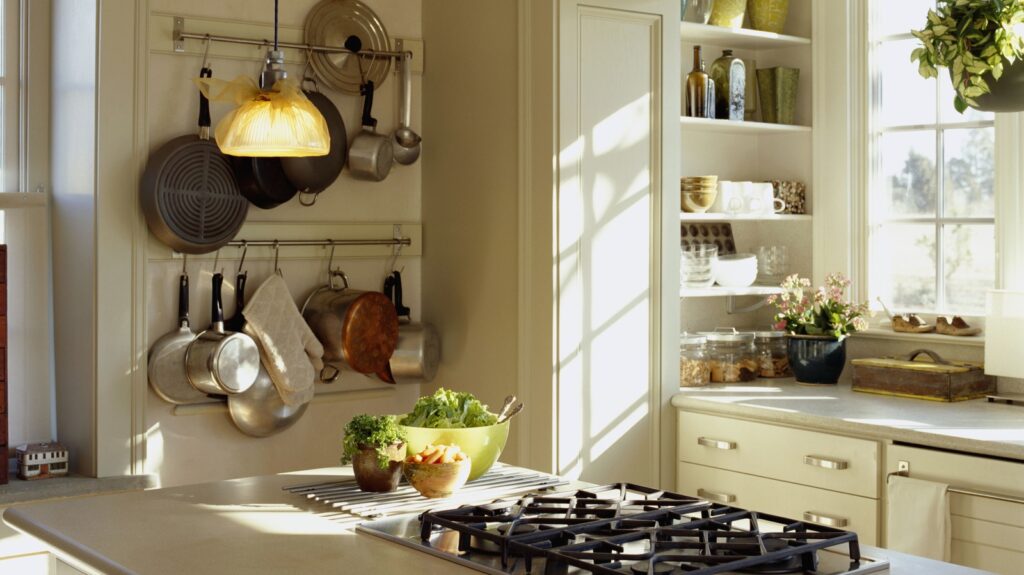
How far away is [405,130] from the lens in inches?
155

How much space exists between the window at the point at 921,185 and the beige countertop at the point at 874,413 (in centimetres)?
47

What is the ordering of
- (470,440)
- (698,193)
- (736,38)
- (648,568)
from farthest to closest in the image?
(736,38)
(698,193)
(470,440)
(648,568)

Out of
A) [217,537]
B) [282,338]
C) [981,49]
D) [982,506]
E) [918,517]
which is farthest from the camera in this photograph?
[282,338]

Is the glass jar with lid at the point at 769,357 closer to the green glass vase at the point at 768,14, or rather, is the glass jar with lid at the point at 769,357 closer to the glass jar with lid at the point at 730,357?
the glass jar with lid at the point at 730,357

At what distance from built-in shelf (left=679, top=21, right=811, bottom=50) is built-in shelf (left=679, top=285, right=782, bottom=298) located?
900 mm

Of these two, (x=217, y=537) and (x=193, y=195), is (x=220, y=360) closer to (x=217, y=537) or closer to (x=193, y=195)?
(x=193, y=195)

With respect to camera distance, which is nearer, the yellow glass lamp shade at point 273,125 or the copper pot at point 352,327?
the yellow glass lamp shade at point 273,125

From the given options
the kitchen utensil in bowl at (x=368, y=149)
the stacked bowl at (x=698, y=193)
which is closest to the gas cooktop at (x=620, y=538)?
the kitchen utensil in bowl at (x=368, y=149)

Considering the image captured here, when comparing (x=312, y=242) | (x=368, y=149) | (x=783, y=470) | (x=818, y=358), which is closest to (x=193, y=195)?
(x=312, y=242)

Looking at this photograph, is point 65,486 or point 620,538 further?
point 65,486

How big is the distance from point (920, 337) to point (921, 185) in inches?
21.7

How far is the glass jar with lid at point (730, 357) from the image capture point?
4141mm

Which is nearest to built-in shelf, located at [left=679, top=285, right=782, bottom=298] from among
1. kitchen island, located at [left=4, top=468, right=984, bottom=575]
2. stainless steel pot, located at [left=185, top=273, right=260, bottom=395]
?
stainless steel pot, located at [left=185, top=273, right=260, bottom=395]

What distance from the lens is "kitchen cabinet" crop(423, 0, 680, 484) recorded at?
139 inches
